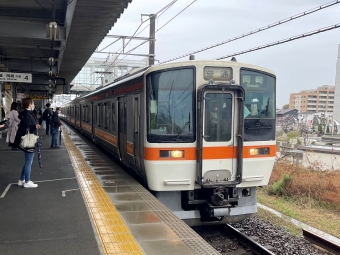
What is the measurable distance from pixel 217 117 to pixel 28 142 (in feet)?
11.5

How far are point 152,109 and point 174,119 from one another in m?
0.42

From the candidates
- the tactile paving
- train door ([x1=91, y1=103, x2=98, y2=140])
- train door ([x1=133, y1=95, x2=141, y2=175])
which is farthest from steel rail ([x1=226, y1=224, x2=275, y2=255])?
train door ([x1=91, y1=103, x2=98, y2=140])

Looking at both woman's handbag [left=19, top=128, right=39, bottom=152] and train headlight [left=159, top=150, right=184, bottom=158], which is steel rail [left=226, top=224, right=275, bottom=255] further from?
woman's handbag [left=19, top=128, right=39, bottom=152]

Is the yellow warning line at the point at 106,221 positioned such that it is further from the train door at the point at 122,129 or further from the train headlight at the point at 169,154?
the train headlight at the point at 169,154

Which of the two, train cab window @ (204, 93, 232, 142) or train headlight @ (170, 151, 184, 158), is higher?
train cab window @ (204, 93, 232, 142)

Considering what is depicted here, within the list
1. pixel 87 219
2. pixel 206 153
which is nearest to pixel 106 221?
pixel 87 219

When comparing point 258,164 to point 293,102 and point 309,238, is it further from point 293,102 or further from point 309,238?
point 293,102

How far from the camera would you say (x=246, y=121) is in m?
6.55

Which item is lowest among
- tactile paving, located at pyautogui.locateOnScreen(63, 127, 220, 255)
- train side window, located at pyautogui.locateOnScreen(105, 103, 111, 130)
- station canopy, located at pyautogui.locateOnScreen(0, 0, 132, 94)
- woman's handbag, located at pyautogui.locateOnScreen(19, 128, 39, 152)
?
tactile paving, located at pyautogui.locateOnScreen(63, 127, 220, 255)

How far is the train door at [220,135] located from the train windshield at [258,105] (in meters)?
0.23

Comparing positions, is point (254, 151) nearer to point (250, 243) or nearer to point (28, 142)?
point (250, 243)

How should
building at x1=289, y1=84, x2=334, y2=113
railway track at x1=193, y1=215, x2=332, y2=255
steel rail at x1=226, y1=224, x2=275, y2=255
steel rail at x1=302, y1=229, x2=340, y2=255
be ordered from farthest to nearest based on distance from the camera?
building at x1=289, y1=84, x2=334, y2=113
steel rail at x1=302, y1=229, x2=340, y2=255
railway track at x1=193, y1=215, x2=332, y2=255
steel rail at x1=226, y1=224, x2=275, y2=255

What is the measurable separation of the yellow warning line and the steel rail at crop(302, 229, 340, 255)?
3819 mm

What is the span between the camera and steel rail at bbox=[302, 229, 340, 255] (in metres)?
6.30
